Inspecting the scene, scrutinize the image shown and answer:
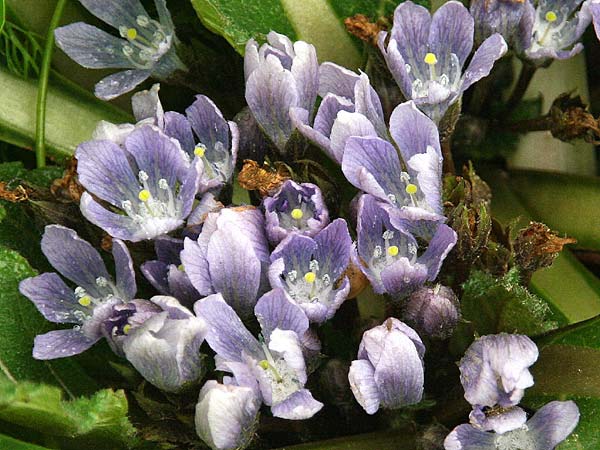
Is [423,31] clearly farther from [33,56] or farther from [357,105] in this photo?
[33,56]

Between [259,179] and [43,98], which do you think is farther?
[43,98]

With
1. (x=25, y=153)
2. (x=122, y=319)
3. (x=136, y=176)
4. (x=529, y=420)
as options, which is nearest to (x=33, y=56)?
(x=25, y=153)

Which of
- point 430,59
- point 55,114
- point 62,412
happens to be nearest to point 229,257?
point 62,412

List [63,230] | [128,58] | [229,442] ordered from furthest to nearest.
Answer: [128,58], [63,230], [229,442]

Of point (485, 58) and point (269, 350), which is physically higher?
point (485, 58)

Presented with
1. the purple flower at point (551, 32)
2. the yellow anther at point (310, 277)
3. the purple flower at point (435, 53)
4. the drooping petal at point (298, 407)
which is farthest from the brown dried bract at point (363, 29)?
the drooping petal at point (298, 407)

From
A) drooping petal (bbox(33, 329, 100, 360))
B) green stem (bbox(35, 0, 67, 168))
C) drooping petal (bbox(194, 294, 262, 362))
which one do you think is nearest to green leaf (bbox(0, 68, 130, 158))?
green stem (bbox(35, 0, 67, 168))

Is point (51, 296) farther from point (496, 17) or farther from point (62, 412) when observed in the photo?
point (496, 17)
